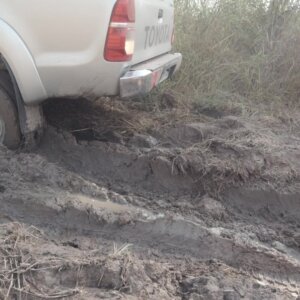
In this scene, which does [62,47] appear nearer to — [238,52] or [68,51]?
[68,51]

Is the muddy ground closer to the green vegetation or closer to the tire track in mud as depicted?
the tire track in mud

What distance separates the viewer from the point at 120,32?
334cm

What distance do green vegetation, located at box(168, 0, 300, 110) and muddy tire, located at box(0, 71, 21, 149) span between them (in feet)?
7.69

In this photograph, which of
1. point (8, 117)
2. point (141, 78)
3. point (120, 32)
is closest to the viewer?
point (120, 32)

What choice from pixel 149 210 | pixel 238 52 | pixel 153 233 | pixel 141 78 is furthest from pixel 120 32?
pixel 238 52

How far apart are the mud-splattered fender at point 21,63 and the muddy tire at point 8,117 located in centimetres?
25

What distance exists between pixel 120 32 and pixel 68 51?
39 cm

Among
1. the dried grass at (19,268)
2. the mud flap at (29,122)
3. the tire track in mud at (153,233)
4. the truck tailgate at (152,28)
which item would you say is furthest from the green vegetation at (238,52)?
the dried grass at (19,268)

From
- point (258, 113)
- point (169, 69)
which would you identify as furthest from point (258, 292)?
→ point (258, 113)

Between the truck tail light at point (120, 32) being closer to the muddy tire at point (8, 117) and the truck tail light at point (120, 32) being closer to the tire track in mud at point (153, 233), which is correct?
the muddy tire at point (8, 117)

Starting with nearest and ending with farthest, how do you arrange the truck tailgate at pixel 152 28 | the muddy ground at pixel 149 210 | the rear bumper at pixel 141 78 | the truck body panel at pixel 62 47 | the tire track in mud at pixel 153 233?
the muddy ground at pixel 149 210
the tire track in mud at pixel 153 233
the truck body panel at pixel 62 47
the rear bumper at pixel 141 78
the truck tailgate at pixel 152 28

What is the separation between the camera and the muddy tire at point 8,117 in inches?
146

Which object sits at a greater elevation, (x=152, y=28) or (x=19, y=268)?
(x=152, y=28)

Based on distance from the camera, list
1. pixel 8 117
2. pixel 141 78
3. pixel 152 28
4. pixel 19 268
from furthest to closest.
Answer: pixel 152 28 < pixel 8 117 < pixel 141 78 < pixel 19 268
